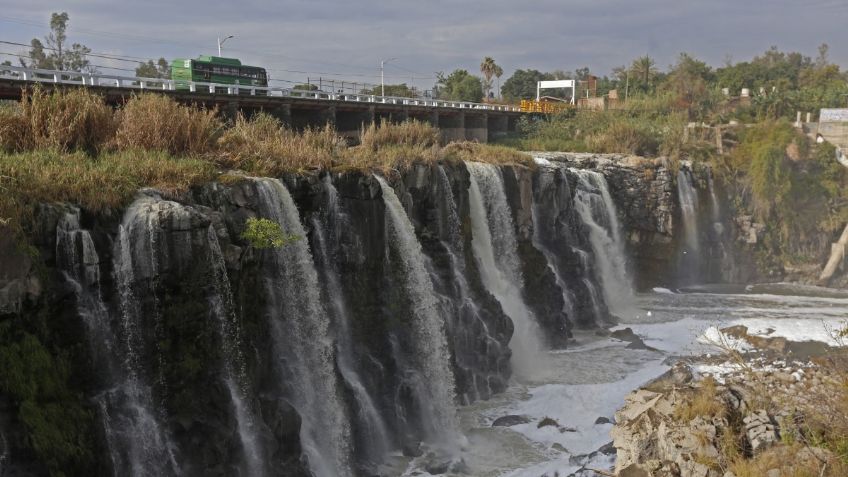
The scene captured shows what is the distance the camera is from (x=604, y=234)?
122 ft

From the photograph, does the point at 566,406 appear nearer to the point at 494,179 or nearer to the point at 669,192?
the point at 494,179

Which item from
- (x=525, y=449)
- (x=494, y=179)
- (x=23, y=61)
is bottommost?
(x=525, y=449)

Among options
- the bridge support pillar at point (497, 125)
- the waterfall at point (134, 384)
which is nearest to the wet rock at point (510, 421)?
the waterfall at point (134, 384)

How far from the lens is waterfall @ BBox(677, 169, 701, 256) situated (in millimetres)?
40938

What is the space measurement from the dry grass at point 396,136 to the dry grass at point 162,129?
27.0 ft

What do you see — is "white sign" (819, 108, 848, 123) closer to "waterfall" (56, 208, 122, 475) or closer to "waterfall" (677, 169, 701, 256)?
"waterfall" (677, 169, 701, 256)

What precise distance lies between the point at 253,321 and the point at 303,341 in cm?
167

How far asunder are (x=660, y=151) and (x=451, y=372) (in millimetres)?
26638

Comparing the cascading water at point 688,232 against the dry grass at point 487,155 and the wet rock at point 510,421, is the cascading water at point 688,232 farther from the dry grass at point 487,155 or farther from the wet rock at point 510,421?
the wet rock at point 510,421

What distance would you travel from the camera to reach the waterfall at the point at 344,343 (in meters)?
20.4

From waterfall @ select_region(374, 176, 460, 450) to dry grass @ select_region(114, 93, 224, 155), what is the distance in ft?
17.6

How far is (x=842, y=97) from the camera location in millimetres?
56656

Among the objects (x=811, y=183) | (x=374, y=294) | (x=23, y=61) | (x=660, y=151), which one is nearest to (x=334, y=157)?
(x=374, y=294)

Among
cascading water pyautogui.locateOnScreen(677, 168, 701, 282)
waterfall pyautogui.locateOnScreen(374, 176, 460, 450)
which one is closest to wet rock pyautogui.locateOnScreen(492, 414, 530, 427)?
waterfall pyautogui.locateOnScreen(374, 176, 460, 450)
